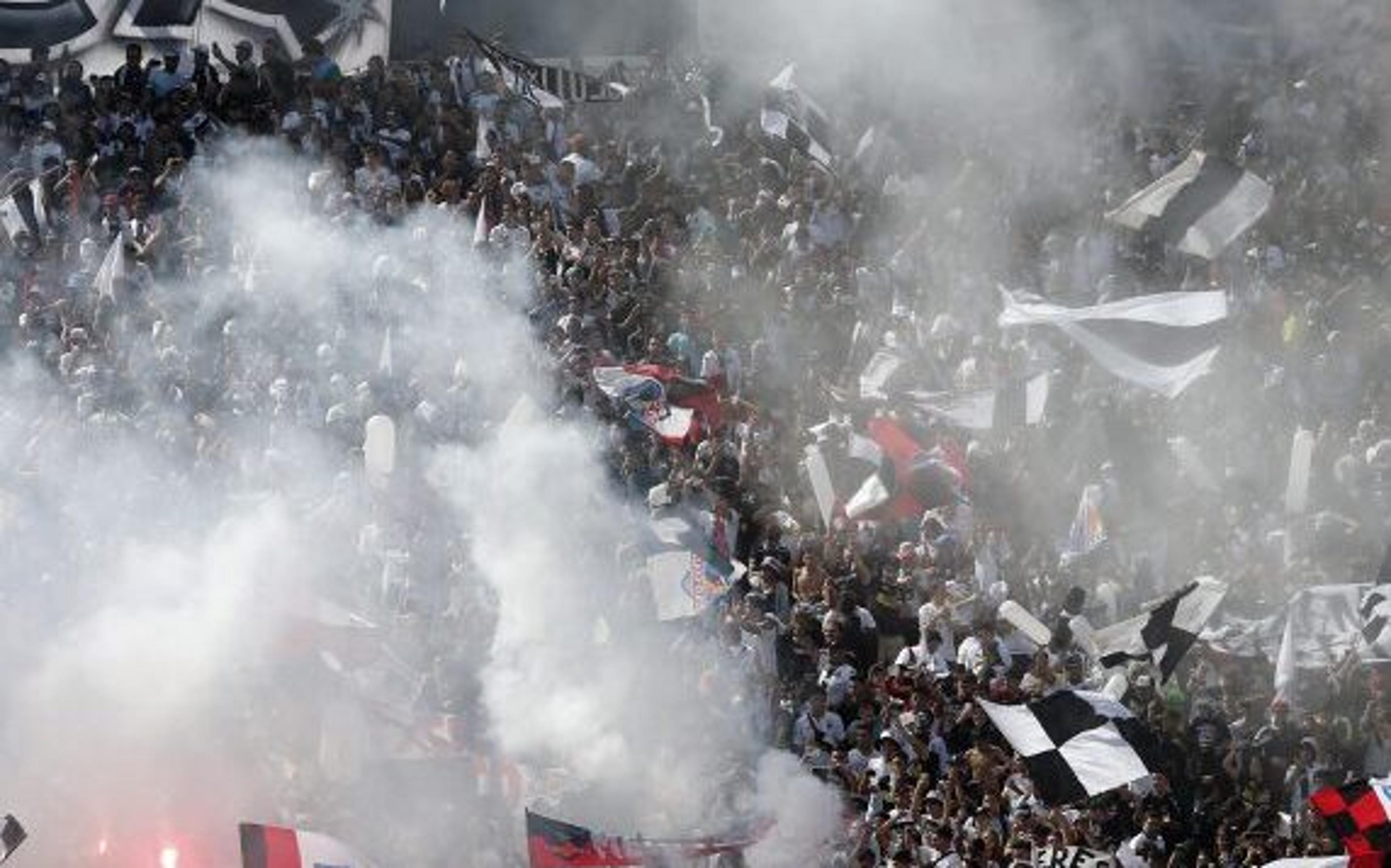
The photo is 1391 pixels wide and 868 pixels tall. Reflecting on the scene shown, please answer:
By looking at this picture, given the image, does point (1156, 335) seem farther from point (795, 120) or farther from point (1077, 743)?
point (1077, 743)

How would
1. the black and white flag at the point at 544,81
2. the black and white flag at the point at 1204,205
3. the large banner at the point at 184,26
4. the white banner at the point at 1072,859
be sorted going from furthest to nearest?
the large banner at the point at 184,26
the black and white flag at the point at 544,81
the black and white flag at the point at 1204,205
the white banner at the point at 1072,859

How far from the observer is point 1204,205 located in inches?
697

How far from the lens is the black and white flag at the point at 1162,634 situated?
1412cm

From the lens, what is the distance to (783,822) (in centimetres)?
1262

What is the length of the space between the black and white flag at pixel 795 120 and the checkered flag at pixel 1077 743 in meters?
6.58

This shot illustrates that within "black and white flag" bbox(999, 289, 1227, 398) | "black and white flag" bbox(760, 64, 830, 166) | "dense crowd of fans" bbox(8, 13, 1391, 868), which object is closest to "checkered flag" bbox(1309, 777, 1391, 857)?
"dense crowd of fans" bbox(8, 13, 1391, 868)

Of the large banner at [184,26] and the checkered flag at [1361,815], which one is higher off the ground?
the large banner at [184,26]

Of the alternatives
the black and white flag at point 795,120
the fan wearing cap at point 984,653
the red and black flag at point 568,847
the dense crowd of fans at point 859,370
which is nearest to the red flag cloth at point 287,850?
the red and black flag at point 568,847

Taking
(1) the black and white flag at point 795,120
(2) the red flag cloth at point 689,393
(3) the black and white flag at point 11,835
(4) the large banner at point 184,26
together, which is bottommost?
(3) the black and white flag at point 11,835

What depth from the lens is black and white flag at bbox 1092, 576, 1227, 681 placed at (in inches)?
556

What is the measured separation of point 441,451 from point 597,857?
4.20 m

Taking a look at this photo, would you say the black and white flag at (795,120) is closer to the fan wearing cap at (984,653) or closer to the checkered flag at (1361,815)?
the fan wearing cap at (984,653)

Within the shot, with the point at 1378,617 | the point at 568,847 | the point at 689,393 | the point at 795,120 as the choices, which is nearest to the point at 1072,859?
the point at 568,847

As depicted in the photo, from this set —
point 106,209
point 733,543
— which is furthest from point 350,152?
point 733,543
